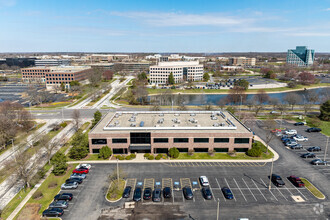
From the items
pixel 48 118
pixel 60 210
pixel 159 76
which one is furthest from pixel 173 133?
pixel 159 76

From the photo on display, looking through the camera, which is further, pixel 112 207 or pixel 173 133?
pixel 173 133

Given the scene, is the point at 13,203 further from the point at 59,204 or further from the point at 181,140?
the point at 181,140

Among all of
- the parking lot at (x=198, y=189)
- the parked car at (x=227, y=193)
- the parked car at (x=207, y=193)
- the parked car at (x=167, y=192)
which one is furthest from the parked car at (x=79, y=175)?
the parked car at (x=227, y=193)

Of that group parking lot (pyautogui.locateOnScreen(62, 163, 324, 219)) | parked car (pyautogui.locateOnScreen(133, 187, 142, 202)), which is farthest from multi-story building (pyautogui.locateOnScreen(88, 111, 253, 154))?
parked car (pyautogui.locateOnScreen(133, 187, 142, 202))

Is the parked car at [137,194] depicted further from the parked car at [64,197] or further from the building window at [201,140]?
the building window at [201,140]

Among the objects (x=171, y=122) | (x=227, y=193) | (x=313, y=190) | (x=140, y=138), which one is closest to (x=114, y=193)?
(x=140, y=138)

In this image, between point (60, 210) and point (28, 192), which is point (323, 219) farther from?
point (28, 192)

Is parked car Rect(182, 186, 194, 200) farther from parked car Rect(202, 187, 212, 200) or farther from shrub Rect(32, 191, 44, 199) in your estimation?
shrub Rect(32, 191, 44, 199)
